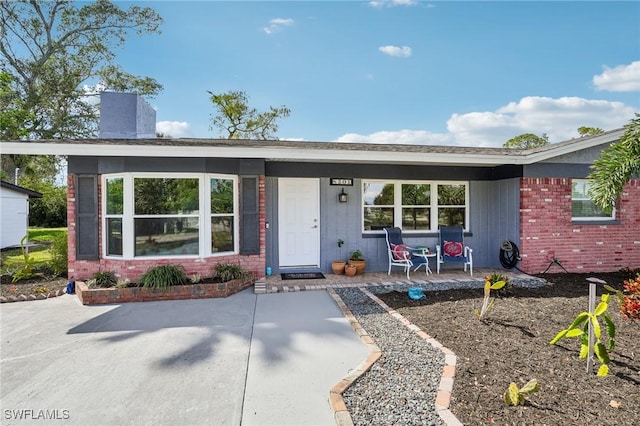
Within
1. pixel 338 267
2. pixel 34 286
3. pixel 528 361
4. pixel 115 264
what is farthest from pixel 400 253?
pixel 34 286

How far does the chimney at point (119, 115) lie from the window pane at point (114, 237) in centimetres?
273

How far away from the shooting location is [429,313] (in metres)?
4.59

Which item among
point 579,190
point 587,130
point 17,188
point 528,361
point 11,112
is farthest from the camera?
point 587,130

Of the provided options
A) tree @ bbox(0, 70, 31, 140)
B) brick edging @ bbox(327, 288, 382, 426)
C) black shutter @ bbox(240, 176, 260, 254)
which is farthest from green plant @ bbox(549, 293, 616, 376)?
tree @ bbox(0, 70, 31, 140)

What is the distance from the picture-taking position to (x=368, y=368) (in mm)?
3039

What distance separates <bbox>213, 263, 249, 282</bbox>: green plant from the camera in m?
5.99

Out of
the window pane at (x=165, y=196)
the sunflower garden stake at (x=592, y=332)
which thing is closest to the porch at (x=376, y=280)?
the window pane at (x=165, y=196)

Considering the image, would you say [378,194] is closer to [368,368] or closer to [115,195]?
[368,368]

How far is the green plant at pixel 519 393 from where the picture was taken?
2.39m

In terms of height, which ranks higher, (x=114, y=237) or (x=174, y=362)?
(x=114, y=237)

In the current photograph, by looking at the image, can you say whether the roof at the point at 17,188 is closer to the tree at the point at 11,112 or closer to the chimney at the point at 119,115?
the tree at the point at 11,112

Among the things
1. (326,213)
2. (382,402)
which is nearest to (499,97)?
(326,213)

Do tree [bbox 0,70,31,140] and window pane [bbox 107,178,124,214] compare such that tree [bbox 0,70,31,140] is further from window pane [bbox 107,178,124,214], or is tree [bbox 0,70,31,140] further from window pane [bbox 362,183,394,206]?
window pane [bbox 362,183,394,206]

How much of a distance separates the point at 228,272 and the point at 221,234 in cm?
80
